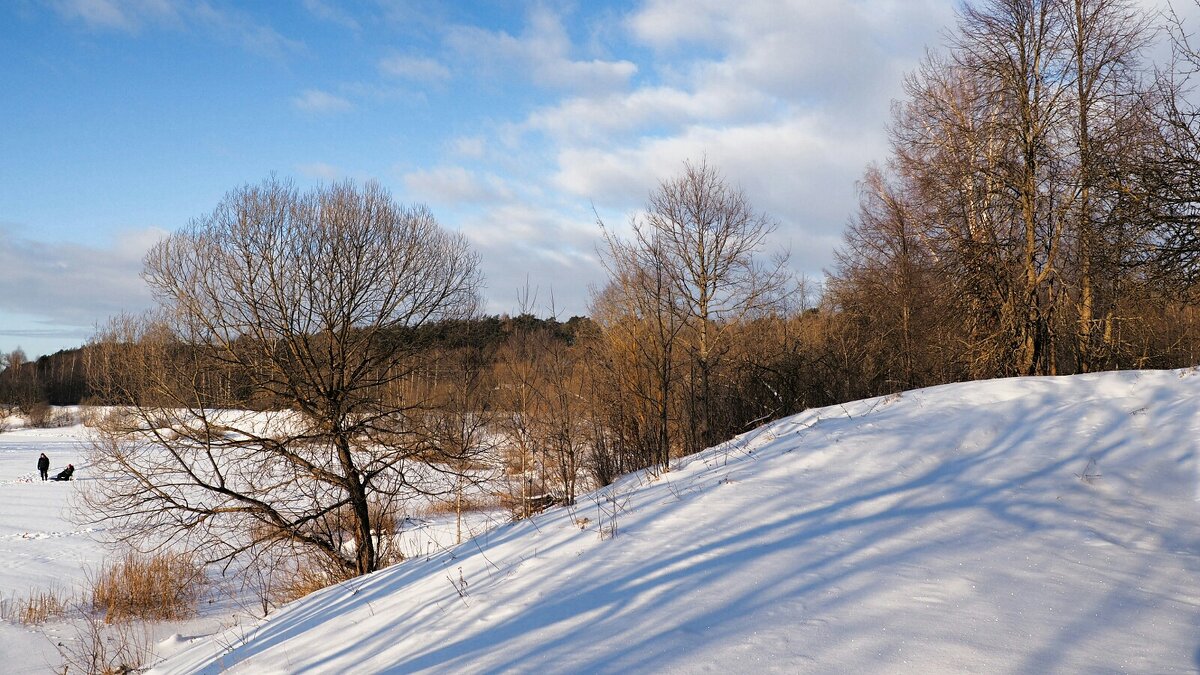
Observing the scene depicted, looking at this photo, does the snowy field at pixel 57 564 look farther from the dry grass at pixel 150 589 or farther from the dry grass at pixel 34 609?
the dry grass at pixel 150 589

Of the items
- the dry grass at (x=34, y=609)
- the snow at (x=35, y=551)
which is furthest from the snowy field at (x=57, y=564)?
the dry grass at (x=34, y=609)

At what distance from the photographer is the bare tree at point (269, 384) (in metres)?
14.2

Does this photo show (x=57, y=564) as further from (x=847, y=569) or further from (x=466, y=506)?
A: (x=847, y=569)

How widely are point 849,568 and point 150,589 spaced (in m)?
15.7

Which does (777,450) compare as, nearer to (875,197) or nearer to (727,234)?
(727,234)

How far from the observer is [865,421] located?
28.6 ft

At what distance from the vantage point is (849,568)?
462cm

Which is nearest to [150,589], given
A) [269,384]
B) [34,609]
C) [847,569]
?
[34,609]

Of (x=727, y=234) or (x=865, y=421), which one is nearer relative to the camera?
(x=865, y=421)

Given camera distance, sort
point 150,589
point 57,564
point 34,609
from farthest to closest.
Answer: point 57,564 → point 150,589 → point 34,609

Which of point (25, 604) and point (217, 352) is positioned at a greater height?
point (217, 352)

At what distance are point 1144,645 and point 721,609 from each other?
2221mm

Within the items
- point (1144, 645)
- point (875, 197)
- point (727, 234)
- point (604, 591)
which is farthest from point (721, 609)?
point (875, 197)

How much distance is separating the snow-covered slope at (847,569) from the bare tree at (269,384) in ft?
20.5
